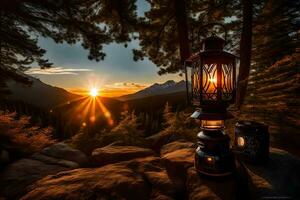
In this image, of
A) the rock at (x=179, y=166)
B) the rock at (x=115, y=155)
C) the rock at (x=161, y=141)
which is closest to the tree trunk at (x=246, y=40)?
the rock at (x=161, y=141)

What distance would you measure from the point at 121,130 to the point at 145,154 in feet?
11.7

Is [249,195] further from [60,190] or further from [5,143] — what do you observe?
[5,143]

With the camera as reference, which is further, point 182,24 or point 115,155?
point 182,24

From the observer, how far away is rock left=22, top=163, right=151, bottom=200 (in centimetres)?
298

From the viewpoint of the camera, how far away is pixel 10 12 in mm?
11555

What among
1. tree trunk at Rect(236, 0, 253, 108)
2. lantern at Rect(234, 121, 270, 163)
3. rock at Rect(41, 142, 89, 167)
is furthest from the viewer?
tree trunk at Rect(236, 0, 253, 108)

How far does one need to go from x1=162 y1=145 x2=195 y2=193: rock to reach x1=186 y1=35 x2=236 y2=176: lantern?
251 mm

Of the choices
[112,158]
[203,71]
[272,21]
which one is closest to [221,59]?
[203,71]

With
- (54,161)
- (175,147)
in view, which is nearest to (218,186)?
(175,147)

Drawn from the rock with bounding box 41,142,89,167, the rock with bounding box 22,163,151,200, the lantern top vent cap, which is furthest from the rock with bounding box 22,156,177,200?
the rock with bounding box 41,142,89,167

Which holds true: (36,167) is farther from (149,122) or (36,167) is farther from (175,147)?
(149,122)

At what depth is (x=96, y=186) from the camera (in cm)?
313

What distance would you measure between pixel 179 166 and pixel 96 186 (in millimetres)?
1107

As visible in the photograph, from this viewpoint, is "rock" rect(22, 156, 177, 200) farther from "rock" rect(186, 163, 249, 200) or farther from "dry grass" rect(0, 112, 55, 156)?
"dry grass" rect(0, 112, 55, 156)
